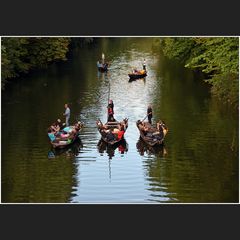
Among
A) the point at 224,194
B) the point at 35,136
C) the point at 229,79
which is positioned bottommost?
the point at 224,194

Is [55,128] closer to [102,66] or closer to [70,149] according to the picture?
[70,149]

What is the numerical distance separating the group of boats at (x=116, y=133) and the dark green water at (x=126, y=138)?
224 mm

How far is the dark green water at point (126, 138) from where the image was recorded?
1429cm

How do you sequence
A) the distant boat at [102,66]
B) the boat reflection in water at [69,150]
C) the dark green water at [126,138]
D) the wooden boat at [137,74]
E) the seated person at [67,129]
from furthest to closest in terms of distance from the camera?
the wooden boat at [137,74], the distant boat at [102,66], the seated person at [67,129], the boat reflection in water at [69,150], the dark green water at [126,138]

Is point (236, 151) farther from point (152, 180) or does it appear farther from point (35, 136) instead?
point (35, 136)

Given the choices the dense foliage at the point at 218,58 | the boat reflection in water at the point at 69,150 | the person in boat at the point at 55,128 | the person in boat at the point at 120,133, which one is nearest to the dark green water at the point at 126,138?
the boat reflection in water at the point at 69,150

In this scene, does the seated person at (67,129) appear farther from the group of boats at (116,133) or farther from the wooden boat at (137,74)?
the wooden boat at (137,74)

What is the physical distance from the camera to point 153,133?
58.0ft

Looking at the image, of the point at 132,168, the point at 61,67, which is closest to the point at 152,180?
the point at 132,168

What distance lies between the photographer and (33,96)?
22.5 meters

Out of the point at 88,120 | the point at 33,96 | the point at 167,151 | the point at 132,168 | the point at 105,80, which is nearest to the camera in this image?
the point at 132,168

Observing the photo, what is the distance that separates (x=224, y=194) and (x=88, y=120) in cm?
703

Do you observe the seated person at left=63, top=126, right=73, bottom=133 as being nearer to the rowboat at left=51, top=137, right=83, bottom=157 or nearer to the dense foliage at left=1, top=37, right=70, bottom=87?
the rowboat at left=51, top=137, right=83, bottom=157

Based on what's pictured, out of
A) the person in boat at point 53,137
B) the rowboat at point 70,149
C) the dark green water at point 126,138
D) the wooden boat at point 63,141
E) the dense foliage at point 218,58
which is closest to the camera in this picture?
the dark green water at point 126,138
